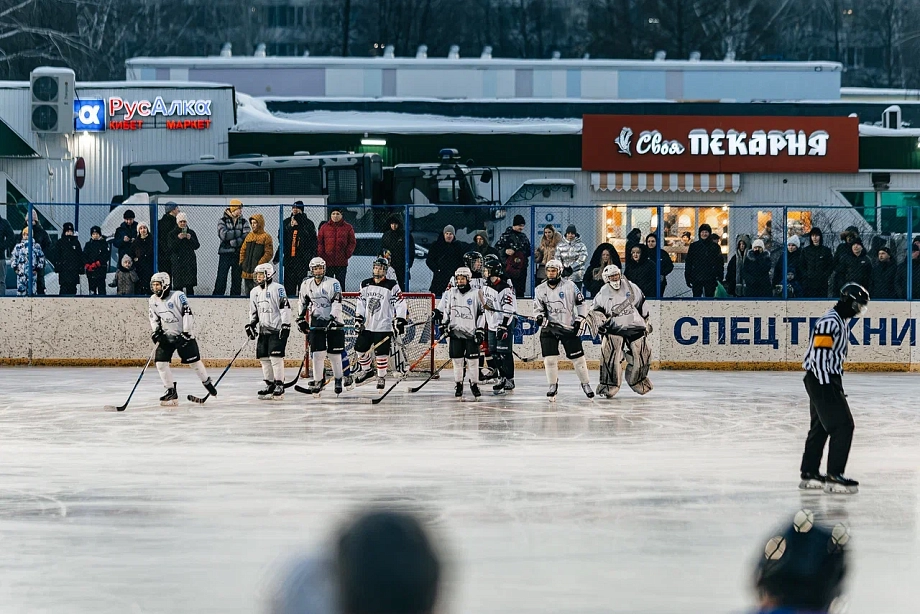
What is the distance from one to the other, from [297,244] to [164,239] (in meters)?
1.82

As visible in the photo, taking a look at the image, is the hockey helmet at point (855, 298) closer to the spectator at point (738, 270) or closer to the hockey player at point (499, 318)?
the hockey player at point (499, 318)

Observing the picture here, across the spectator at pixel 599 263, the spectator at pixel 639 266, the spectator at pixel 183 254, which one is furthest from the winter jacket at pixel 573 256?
the spectator at pixel 183 254

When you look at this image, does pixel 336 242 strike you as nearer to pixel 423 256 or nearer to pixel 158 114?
pixel 423 256

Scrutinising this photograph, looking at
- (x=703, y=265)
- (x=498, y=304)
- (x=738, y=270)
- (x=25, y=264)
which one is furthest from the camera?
(x=25, y=264)

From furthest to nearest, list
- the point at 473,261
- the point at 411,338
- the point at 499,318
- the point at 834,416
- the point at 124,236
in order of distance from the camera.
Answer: the point at 124,236, the point at 411,338, the point at 473,261, the point at 499,318, the point at 834,416

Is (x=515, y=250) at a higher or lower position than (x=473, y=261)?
higher

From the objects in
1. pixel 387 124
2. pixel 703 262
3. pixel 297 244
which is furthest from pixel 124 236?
pixel 387 124

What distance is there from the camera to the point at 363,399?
14.5 m

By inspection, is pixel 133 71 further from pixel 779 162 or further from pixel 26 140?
pixel 779 162

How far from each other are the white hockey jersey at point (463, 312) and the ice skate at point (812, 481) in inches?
232

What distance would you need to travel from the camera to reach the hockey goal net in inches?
639

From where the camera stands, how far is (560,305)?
14438mm

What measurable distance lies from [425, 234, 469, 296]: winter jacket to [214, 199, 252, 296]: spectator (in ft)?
8.27

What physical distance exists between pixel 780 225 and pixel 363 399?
25.3 feet
